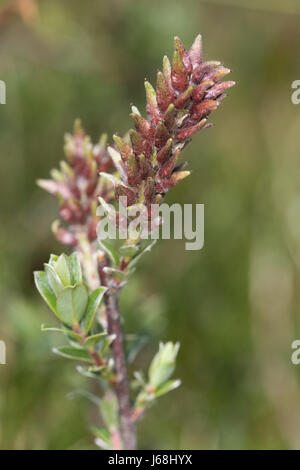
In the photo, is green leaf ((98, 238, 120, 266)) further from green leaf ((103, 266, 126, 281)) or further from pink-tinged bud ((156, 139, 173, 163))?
pink-tinged bud ((156, 139, 173, 163))

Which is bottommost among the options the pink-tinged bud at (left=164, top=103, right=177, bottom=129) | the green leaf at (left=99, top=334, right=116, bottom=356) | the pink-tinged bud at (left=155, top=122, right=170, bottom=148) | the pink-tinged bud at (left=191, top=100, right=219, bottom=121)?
the green leaf at (left=99, top=334, right=116, bottom=356)

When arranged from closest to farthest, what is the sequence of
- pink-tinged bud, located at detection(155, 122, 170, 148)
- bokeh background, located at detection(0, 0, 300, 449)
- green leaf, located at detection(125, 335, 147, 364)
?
pink-tinged bud, located at detection(155, 122, 170, 148) < green leaf, located at detection(125, 335, 147, 364) < bokeh background, located at detection(0, 0, 300, 449)

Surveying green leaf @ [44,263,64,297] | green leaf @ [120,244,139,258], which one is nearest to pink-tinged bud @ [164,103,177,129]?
green leaf @ [120,244,139,258]

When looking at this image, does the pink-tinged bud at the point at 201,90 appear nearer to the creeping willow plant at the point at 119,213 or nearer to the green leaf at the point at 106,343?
the creeping willow plant at the point at 119,213

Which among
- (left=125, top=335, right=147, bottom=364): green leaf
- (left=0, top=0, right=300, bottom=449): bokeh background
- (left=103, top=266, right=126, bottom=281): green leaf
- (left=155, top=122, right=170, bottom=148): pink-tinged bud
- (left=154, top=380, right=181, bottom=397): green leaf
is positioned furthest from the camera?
(left=0, top=0, right=300, bottom=449): bokeh background

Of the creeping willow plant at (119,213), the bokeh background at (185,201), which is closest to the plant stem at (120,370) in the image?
the creeping willow plant at (119,213)

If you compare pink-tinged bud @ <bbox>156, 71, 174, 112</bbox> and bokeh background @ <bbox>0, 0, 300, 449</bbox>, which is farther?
bokeh background @ <bbox>0, 0, 300, 449</bbox>

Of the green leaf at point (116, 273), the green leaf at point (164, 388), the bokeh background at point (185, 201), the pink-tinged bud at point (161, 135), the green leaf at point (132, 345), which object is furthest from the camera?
the bokeh background at point (185, 201)

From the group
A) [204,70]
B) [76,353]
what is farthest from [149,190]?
[76,353]

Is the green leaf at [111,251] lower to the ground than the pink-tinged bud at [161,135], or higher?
lower
